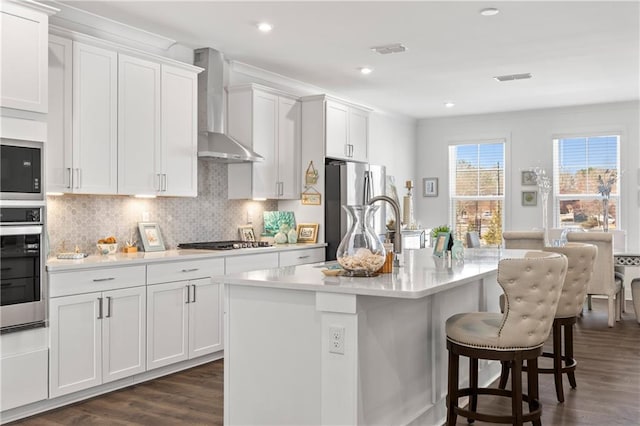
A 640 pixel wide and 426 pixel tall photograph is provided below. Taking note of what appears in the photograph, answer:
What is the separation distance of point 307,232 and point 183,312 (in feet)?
7.01

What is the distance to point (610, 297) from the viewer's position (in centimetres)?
633

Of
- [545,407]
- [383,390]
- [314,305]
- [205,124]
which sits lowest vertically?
[545,407]

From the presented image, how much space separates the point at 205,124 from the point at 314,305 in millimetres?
3245

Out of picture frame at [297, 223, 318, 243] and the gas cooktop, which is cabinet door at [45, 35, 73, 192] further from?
picture frame at [297, 223, 318, 243]

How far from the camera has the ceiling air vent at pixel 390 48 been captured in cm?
542

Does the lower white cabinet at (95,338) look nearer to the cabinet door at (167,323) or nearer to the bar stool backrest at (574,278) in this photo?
the cabinet door at (167,323)

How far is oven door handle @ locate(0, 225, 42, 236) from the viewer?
11.4 ft

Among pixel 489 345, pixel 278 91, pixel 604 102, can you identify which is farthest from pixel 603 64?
pixel 489 345

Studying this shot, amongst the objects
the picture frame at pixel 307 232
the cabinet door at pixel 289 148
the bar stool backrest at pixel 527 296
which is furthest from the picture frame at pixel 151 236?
the bar stool backrest at pixel 527 296

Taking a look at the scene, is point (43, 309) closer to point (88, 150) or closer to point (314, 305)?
point (88, 150)

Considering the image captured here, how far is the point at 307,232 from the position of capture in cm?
647


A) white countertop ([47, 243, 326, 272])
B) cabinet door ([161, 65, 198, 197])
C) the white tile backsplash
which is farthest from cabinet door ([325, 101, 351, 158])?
cabinet door ([161, 65, 198, 197])

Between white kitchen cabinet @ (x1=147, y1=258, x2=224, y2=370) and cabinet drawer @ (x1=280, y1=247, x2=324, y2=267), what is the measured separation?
0.92 meters

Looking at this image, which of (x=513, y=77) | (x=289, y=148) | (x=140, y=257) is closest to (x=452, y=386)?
(x=140, y=257)
